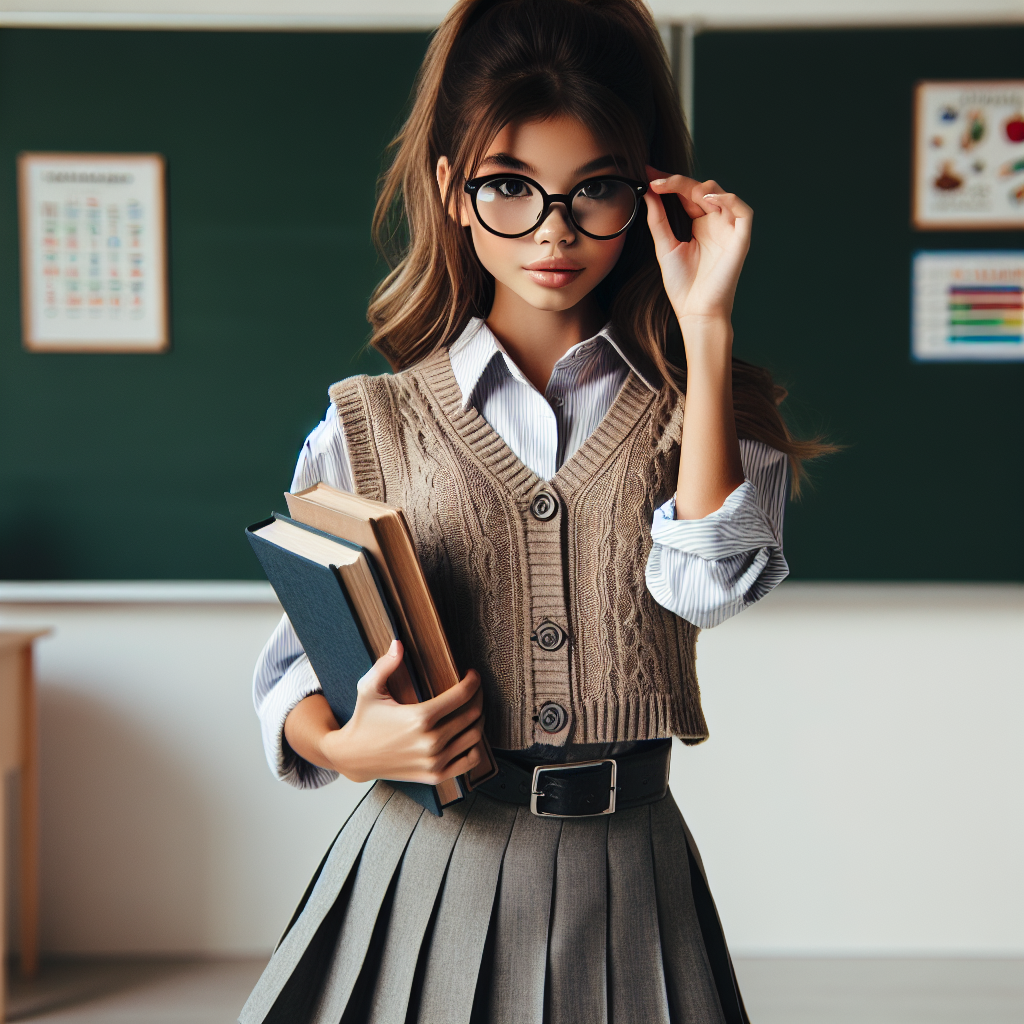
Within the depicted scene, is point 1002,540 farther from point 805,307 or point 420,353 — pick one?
point 420,353

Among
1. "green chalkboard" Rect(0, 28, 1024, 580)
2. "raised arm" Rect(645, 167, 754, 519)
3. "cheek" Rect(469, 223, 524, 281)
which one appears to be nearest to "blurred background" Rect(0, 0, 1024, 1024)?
"green chalkboard" Rect(0, 28, 1024, 580)

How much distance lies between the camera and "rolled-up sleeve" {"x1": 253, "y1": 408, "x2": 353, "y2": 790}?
836 mm

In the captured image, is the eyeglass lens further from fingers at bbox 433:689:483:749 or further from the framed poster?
the framed poster

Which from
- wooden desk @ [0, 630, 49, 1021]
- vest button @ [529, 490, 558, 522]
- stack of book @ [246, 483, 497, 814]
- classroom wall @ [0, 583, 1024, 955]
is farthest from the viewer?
classroom wall @ [0, 583, 1024, 955]

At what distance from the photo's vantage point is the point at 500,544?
77 centimetres

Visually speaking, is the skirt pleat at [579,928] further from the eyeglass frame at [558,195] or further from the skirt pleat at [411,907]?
the eyeglass frame at [558,195]

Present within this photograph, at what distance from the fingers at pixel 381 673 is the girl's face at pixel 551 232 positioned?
0.30m

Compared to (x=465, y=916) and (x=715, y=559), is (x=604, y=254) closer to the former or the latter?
(x=715, y=559)

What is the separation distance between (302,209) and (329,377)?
0.41 meters

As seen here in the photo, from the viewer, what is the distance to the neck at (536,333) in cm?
85

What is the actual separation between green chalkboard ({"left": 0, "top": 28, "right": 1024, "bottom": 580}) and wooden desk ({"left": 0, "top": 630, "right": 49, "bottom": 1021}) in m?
0.27

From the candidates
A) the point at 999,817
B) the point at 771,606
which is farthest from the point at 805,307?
the point at 999,817

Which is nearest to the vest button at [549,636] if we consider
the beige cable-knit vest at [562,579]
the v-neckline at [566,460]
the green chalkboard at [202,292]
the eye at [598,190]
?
the beige cable-knit vest at [562,579]

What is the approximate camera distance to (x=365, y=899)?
2.60ft
